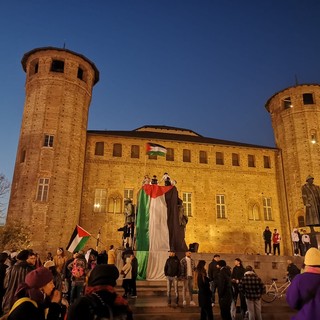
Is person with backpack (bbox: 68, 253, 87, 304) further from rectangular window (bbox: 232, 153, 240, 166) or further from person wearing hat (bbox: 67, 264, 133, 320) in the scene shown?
rectangular window (bbox: 232, 153, 240, 166)

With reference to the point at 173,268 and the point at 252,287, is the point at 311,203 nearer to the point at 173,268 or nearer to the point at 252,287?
the point at 173,268

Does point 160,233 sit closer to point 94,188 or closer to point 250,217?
point 94,188

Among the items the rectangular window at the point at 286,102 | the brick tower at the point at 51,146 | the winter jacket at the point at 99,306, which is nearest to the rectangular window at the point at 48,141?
the brick tower at the point at 51,146

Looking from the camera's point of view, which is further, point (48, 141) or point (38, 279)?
point (48, 141)

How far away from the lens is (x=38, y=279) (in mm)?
3539

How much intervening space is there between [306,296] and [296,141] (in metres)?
30.1

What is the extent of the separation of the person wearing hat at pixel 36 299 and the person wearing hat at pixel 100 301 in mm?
742

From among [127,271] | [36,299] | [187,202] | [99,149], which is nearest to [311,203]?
[127,271]

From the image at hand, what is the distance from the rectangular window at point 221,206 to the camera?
2952 cm

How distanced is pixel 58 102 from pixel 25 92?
13.2 ft

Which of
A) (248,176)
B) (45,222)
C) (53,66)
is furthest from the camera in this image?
(248,176)

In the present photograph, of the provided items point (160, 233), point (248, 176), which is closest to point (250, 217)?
point (248, 176)

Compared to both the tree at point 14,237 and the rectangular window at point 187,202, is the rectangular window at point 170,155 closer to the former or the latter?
the rectangular window at point 187,202

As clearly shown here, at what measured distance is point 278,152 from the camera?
32750 millimetres
